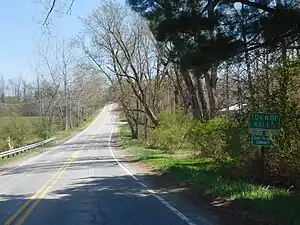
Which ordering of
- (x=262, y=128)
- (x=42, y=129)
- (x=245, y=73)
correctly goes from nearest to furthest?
(x=262, y=128) < (x=245, y=73) < (x=42, y=129)

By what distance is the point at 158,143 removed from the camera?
40031 mm

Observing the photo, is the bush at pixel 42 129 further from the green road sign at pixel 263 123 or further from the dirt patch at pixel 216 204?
the green road sign at pixel 263 123

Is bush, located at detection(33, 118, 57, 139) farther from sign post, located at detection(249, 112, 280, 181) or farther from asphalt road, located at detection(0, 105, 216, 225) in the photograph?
sign post, located at detection(249, 112, 280, 181)

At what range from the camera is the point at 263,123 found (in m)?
12.8

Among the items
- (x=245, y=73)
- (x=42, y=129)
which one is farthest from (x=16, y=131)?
(x=245, y=73)

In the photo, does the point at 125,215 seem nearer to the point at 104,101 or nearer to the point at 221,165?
the point at 221,165

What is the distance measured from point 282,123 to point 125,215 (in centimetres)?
593

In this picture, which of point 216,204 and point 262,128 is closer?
point 216,204

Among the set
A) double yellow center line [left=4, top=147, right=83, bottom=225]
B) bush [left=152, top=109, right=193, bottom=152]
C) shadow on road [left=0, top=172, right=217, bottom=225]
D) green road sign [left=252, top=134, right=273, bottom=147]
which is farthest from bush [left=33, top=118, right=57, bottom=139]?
green road sign [left=252, top=134, right=273, bottom=147]

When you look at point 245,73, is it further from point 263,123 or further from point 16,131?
point 16,131

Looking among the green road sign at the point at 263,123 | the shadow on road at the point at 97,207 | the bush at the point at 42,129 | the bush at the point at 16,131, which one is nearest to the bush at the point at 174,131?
the shadow on road at the point at 97,207

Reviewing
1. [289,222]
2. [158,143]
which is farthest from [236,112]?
[158,143]

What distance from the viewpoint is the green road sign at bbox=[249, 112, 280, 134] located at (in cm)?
1280

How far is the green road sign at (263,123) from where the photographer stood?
504 inches
